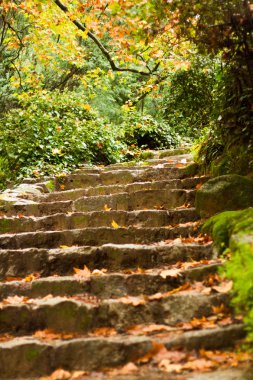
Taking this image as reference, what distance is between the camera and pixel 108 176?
7.39 metres

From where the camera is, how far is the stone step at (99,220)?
4.86 m

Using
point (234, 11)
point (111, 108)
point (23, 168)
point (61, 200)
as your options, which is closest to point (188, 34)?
point (234, 11)

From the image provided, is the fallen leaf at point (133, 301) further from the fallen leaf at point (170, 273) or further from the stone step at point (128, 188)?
the stone step at point (128, 188)

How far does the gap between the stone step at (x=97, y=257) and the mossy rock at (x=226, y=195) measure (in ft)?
2.40

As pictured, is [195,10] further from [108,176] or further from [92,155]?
[92,155]

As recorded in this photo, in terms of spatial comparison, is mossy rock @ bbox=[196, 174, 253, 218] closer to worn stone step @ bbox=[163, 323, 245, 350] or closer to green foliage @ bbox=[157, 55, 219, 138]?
worn stone step @ bbox=[163, 323, 245, 350]

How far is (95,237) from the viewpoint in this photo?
4492 mm

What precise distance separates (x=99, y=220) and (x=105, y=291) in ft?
5.70

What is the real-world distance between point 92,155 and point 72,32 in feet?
12.8

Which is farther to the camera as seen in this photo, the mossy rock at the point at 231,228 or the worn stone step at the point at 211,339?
the mossy rock at the point at 231,228

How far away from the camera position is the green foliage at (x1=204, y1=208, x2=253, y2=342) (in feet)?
8.93

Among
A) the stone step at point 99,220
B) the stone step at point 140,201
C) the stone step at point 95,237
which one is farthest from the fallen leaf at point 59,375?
the stone step at point 140,201

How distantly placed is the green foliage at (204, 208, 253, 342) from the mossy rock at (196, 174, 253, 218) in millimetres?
448

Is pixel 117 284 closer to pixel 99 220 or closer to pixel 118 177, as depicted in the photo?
pixel 99 220
